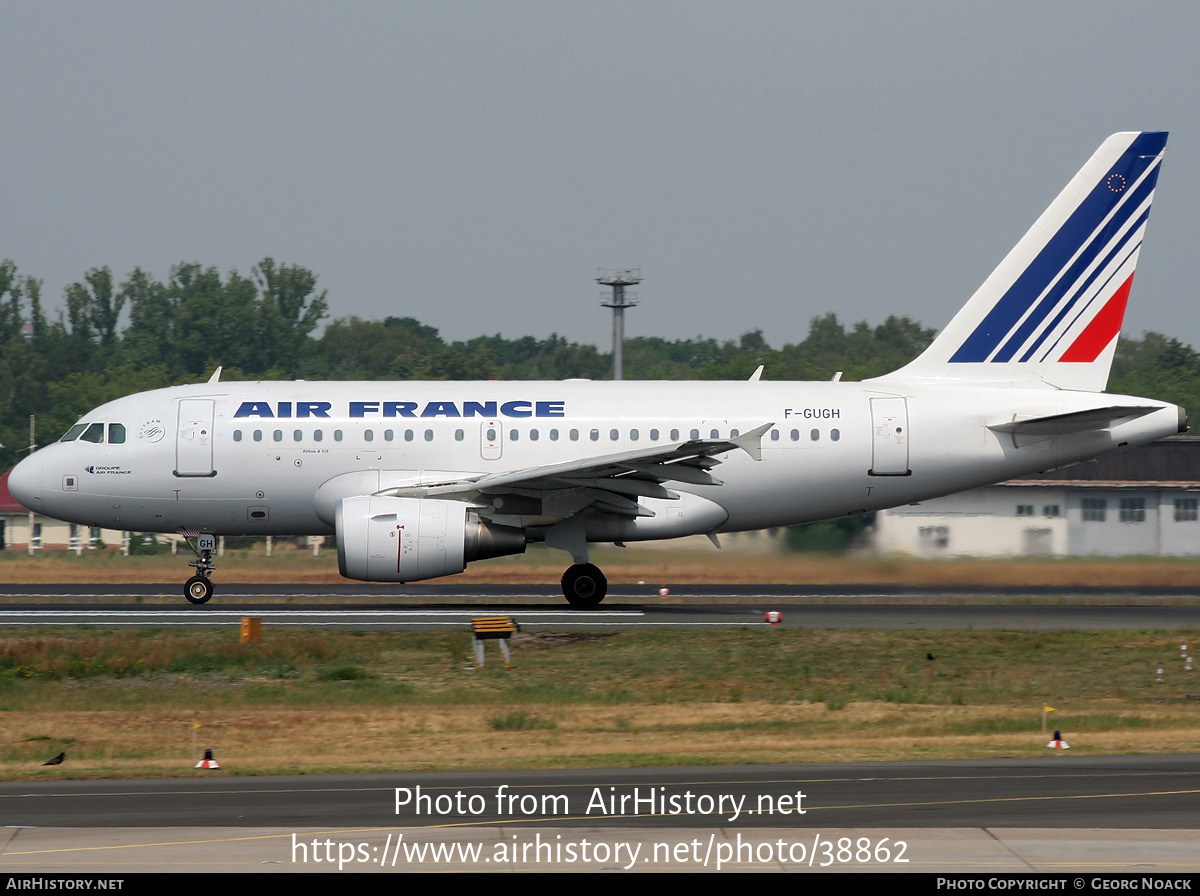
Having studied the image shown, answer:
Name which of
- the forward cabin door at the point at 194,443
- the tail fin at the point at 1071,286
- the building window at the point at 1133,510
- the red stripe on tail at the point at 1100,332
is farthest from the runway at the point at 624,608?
the building window at the point at 1133,510

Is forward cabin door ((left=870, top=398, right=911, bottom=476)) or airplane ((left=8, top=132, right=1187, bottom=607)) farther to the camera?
forward cabin door ((left=870, top=398, right=911, bottom=476))

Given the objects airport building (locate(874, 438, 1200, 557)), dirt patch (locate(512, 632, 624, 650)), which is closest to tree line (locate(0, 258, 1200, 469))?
airport building (locate(874, 438, 1200, 557))

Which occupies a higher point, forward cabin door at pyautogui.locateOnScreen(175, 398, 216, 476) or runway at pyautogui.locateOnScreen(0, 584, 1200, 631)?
forward cabin door at pyautogui.locateOnScreen(175, 398, 216, 476)

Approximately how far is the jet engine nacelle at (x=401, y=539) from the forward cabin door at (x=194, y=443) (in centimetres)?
400

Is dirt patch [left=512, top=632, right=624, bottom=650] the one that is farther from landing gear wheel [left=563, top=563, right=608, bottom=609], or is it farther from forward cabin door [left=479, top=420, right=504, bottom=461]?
forward cabin door [left=479, top=420, right=504, bottom=461]

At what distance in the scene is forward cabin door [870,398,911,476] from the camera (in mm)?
28141

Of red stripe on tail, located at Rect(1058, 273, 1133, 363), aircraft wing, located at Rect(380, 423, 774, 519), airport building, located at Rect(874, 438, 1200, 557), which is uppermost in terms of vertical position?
red stripe on tail, located at Rect(1058, 273, 1133, 363)

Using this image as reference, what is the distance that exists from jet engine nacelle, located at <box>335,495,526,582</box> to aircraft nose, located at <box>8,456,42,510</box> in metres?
7.31

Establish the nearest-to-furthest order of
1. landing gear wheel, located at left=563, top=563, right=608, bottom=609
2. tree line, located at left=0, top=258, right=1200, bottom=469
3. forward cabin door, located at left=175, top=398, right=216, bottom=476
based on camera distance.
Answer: landing gear wheel, located at left=563, top=563, right=608, bottom=609
forward cabin door, located at left=175, top=398, right=216, bottom=476
tree line, located at left=0, top=258, right=1200, bottom=469

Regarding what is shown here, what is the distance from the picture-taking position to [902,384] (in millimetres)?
29188

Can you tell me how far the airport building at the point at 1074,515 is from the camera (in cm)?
3612

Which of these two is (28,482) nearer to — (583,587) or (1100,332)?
(583,587)
